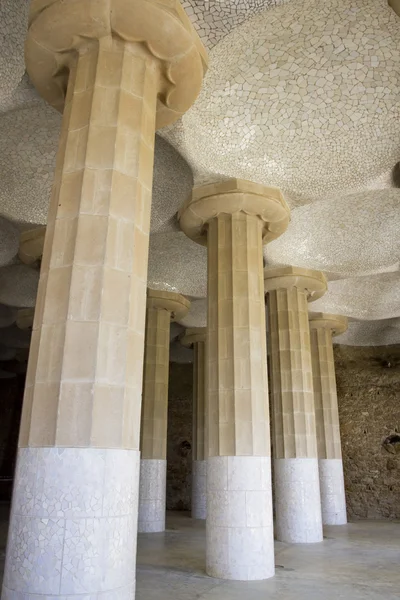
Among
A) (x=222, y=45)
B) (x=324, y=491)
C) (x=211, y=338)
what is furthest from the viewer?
(x=324, y=491)

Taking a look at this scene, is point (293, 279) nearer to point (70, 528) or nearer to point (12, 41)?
point (12, 41)

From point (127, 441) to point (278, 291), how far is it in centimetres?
876

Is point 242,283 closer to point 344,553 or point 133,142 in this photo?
point 133,142

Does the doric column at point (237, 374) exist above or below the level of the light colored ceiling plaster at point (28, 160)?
below

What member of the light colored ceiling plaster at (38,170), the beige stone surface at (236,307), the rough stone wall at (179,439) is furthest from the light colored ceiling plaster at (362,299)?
the rough stone wall at (179,439)

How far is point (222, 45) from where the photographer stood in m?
6.20

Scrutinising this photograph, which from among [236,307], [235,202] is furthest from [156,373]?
[235,202]

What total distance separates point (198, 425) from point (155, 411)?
3277 mm

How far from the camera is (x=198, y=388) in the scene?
16188 millimetres

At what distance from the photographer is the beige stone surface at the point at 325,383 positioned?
14711 mm

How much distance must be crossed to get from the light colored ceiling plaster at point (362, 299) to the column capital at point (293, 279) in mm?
2506

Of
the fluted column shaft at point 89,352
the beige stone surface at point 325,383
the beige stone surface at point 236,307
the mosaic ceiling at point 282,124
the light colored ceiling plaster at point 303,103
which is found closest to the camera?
the fluted column shaft at point 89,352

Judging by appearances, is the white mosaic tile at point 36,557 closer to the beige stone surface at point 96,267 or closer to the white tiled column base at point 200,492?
the beige stone surface at point 96,267

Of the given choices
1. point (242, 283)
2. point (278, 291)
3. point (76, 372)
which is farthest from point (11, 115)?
point (278, 291)
